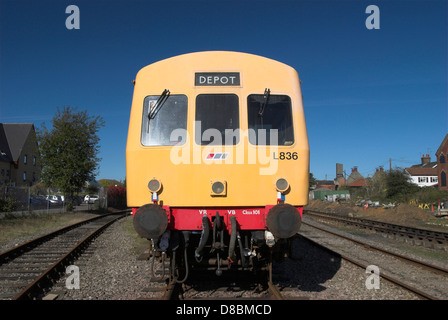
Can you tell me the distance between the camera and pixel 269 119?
532 cm

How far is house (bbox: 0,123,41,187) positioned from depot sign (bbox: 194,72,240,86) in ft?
121

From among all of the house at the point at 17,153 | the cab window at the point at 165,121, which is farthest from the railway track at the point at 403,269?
the house at the point at 17,153

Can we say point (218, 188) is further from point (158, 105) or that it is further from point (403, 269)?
point (403, 269)

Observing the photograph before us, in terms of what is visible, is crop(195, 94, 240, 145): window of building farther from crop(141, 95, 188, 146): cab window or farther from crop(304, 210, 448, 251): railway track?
crop(304, 210, 448, 251): railway track

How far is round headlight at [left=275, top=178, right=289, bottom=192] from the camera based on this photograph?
16.4 feet

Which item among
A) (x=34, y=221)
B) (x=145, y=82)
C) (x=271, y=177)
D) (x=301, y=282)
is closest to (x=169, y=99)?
(x=145, y=82)

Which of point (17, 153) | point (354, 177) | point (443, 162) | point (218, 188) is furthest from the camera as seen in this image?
point (354, 177)

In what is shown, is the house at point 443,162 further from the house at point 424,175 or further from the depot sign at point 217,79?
the depot sign at point 217,79

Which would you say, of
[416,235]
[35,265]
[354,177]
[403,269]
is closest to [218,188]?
[35,265]

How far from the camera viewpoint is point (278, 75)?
5516 millimetres

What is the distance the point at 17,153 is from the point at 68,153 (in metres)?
20.2

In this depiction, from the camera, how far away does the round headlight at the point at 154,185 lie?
494 cm
